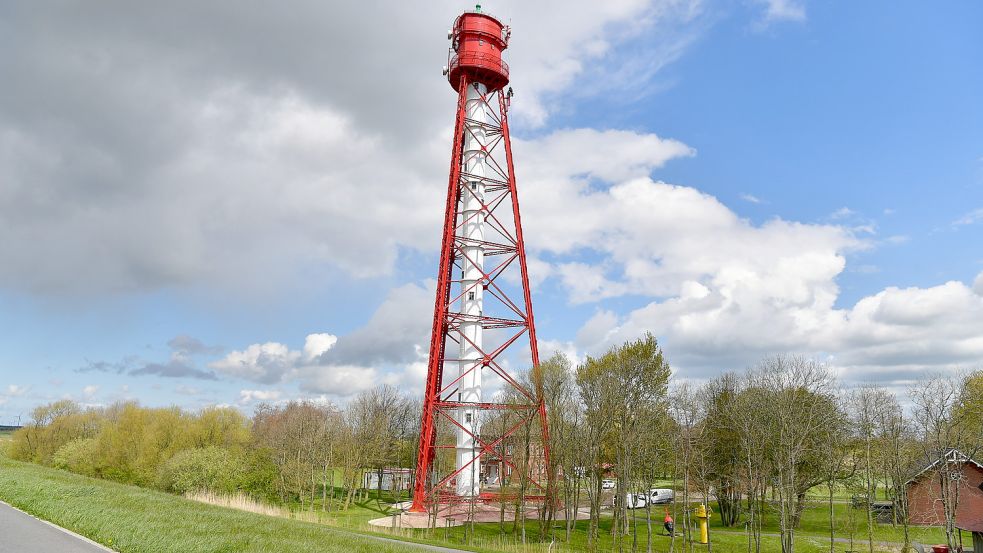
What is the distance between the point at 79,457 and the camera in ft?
184

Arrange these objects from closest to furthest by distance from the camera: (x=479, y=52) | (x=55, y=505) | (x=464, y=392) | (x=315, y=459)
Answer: (x=55, y=505) → (x=464, y=392) → (x=479, y=52) → (x=315, y=459)

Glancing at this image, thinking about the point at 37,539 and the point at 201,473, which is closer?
the point at 37,539

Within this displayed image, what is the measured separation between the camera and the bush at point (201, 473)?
141ft

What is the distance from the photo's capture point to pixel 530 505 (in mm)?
43906

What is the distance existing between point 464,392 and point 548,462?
6.51m

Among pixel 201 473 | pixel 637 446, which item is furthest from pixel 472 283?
pixel 201 473

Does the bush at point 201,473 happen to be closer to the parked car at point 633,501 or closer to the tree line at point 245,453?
the tree line at point 245,453

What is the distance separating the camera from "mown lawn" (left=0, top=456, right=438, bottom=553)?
46.4 ft

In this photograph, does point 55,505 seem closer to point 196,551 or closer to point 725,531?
point 196,551

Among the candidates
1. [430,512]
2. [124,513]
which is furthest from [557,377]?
[124,513]

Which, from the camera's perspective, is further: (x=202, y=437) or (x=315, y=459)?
(x=202, y=437)

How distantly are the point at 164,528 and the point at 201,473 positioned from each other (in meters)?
31.1

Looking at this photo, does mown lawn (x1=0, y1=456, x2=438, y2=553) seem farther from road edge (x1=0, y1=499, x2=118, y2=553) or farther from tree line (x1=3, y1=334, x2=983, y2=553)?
tree line (x1=3, y1=334, x2=983, y2=553)

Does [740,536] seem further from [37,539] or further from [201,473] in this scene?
[201,473]
